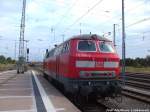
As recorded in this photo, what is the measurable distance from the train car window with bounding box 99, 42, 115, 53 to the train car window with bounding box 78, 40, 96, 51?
0.36 meters

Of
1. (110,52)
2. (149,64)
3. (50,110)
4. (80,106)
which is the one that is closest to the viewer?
(50,110)

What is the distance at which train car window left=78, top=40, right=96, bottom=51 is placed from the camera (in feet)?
52.2

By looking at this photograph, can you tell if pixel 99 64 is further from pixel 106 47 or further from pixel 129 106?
pixel 129 106

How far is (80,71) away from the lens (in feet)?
50.1

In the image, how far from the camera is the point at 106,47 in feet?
53.5

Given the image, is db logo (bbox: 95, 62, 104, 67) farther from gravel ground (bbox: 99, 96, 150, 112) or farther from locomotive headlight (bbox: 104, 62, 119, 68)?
gravel ground (bbox: 99, 96, 150, 112)

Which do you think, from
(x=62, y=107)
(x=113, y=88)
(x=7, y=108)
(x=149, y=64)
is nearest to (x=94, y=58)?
(x=113, y=88)

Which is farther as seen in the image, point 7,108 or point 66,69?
point 66,69

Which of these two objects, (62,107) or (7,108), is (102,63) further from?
(7,108)

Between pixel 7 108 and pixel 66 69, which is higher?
pixel 66 69

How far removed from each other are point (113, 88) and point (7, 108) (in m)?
4.70

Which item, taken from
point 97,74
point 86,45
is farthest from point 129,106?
point 86,45

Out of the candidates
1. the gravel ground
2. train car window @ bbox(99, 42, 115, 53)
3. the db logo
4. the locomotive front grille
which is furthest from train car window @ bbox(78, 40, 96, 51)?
the gravel ground

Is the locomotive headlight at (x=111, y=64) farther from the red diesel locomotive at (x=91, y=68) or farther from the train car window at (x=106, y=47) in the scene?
the train car window at (x=106, y=47)
